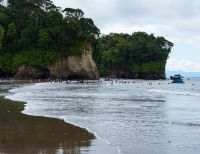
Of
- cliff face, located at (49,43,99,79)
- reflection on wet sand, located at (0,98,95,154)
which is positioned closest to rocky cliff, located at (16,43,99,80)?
cliff face, located at (49,43,99,79)

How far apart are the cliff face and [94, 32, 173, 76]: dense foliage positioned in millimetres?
35330

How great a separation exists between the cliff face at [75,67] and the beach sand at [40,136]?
83235 mm

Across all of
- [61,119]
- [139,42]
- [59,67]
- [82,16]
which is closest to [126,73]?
[139,42]

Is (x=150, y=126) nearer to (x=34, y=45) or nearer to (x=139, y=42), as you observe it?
(x=34, y=45)

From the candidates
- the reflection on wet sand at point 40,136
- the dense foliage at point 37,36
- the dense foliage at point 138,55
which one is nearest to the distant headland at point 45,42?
the dense foliage at point 37,36

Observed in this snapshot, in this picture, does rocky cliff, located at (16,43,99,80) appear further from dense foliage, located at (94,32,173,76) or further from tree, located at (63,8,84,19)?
dense foliage, located at (94,32,173,76)

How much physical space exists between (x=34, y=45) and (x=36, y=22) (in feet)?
19.4

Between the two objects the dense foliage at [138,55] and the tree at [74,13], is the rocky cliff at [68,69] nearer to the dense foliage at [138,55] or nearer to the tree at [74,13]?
→ the tree at [74,13]

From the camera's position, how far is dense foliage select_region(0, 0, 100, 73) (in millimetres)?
97688

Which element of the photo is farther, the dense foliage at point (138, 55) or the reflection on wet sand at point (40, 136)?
the dense foliage at point (138, 55)

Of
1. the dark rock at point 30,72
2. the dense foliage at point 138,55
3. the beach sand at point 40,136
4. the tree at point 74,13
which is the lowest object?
the beach sand at point 40,136

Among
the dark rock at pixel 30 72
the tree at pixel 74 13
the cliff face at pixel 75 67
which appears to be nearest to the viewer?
the dark rock at pixel 30 72

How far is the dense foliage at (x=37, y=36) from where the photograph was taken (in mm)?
97688

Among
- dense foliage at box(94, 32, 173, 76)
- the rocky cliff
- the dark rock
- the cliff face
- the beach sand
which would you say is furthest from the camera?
dense foliage at box(94, 32, 173, 76)
